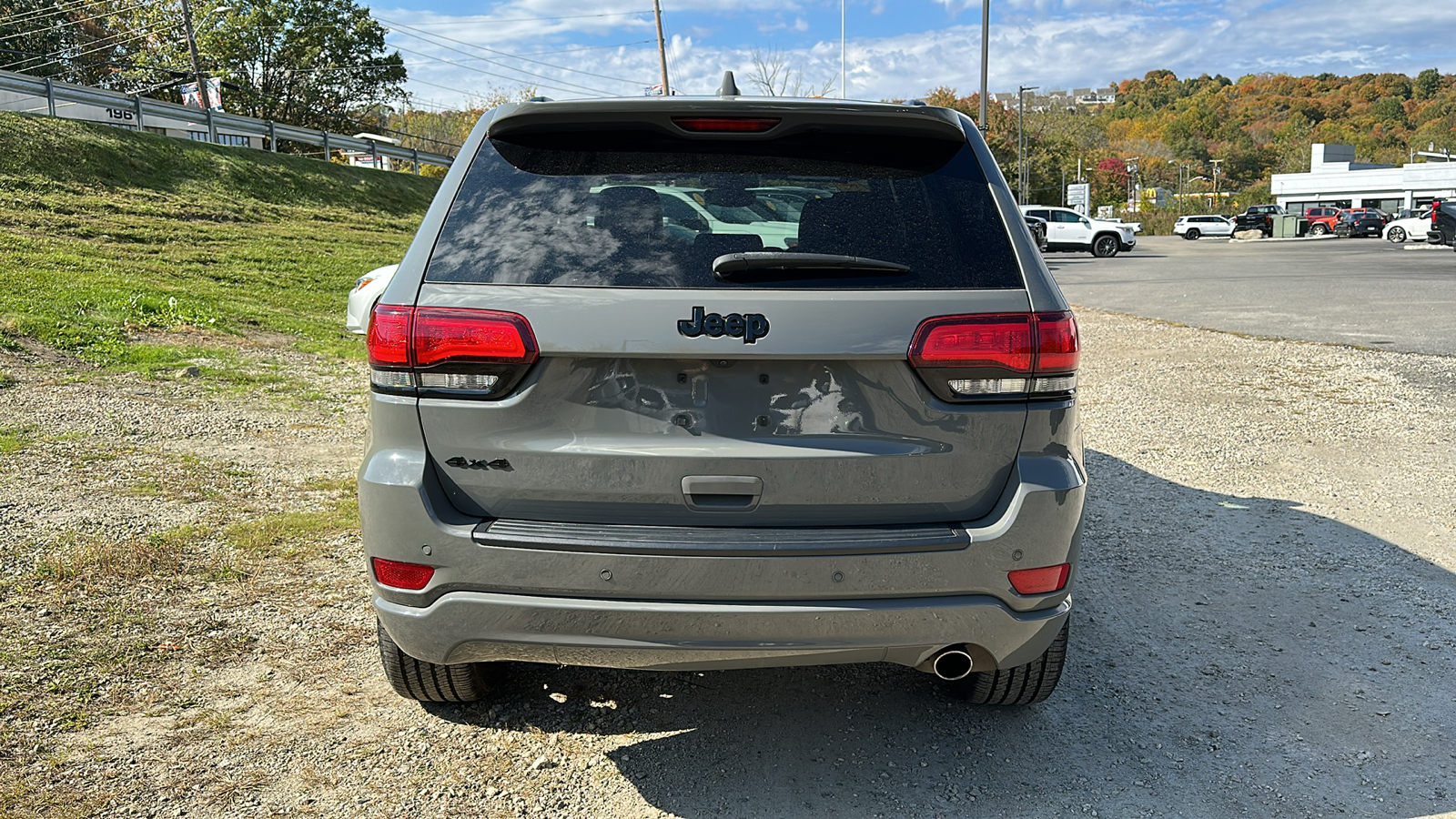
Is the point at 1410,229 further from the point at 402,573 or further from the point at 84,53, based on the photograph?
the point at 84,53

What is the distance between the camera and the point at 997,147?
6200 cm

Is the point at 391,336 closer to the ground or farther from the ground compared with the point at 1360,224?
farther from the ground

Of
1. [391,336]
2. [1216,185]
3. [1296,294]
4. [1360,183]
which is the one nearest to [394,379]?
[391,336]

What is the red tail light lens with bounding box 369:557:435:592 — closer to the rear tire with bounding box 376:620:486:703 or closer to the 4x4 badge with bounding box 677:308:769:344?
the rear tire with bounding box 376:620:486:703

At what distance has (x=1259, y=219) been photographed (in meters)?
64.2

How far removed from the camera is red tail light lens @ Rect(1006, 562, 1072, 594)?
2.70m

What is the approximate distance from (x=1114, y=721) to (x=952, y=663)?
82 centimetres

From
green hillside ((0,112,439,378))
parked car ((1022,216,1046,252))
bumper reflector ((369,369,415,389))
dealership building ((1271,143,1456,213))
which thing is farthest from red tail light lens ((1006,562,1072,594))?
dealership building ((1271,143,1456,213))

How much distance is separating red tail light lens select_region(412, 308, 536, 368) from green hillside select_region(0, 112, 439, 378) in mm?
7187

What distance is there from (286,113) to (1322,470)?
181 ft

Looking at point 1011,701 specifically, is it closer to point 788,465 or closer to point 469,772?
point 788,465

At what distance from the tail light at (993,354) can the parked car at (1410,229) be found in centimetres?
4756

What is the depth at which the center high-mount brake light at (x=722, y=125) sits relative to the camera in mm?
2760

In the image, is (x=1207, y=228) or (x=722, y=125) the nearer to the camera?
(x=722, y=125)
